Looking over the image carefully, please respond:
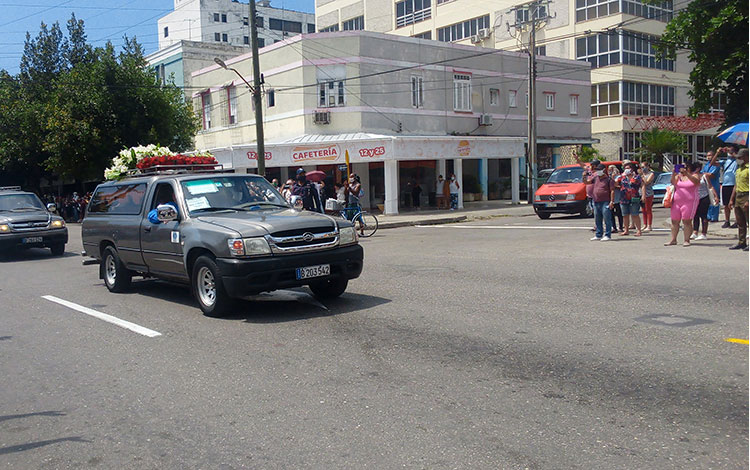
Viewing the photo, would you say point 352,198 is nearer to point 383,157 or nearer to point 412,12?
point 383,157

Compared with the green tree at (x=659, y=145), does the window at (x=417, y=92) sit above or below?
above

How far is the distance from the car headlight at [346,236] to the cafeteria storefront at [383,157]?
19568mm

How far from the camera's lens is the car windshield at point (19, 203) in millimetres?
18369

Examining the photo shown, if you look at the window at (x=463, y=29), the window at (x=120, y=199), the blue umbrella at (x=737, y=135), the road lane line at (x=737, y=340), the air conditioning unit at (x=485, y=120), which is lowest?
the road lane line at (x=737, y=340)

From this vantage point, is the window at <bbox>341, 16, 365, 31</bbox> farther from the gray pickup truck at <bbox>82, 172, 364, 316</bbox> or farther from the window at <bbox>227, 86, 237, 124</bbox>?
the gray pickup truck at <bbox>82, 172, 364, 316</bbox>

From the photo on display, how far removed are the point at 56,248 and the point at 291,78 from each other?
15.8m

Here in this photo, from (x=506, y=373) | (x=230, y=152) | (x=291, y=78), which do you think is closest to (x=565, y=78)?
(x=291, y=78)

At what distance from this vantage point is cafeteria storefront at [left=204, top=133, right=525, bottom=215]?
94.8 feet

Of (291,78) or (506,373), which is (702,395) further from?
(291,78)

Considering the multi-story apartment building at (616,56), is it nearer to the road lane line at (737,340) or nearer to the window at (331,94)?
the window at (331,94)

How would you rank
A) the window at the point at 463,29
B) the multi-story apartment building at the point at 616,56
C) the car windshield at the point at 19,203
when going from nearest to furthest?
the car windshield at the point at 19,203, the multi-story apartment building at the point at 616,56, the window at the point at 463,29

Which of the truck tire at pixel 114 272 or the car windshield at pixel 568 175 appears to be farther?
the car windshield at pixel 568 175

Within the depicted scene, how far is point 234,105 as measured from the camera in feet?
117

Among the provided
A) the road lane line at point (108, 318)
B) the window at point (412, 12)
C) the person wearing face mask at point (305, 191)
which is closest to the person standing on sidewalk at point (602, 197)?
the person wearing face mask at point (305, 191)
